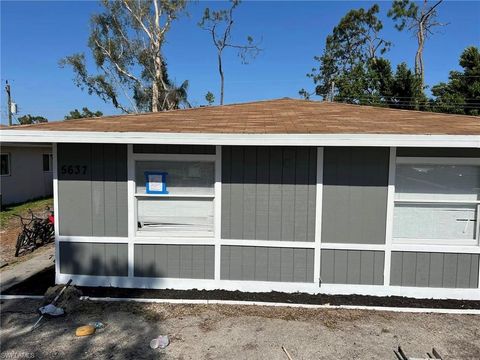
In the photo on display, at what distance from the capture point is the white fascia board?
4641 mm

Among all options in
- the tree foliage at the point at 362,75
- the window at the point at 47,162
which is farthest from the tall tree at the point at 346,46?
the window at the point at 47,162

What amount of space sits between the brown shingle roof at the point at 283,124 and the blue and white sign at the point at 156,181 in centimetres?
69

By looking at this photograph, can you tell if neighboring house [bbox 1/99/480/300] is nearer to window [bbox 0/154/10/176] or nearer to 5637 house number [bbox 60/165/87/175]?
5637 house number [bbox 60/165/87/175]

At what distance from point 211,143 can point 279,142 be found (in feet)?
2.92

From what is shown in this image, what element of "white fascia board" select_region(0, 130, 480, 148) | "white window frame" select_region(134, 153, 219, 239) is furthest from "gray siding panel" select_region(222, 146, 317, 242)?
"white fascia board" select_region(0, 130, 480, 148)

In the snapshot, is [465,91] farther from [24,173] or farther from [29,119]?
[29,119]

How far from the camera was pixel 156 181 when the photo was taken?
5.41m

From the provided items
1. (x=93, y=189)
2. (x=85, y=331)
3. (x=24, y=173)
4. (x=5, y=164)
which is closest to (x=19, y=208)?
(x=5, y=164)

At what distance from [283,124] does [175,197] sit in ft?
6.39

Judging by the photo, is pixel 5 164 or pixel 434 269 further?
pixel 5 164

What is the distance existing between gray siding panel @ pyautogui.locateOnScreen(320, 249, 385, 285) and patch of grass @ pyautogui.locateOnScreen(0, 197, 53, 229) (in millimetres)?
10351

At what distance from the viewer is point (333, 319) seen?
4559 mm

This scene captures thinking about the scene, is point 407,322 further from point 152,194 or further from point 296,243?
point 152,194

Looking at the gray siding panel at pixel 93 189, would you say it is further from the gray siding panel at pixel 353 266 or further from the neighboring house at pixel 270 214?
the gray siding panel at pixel 353 266
